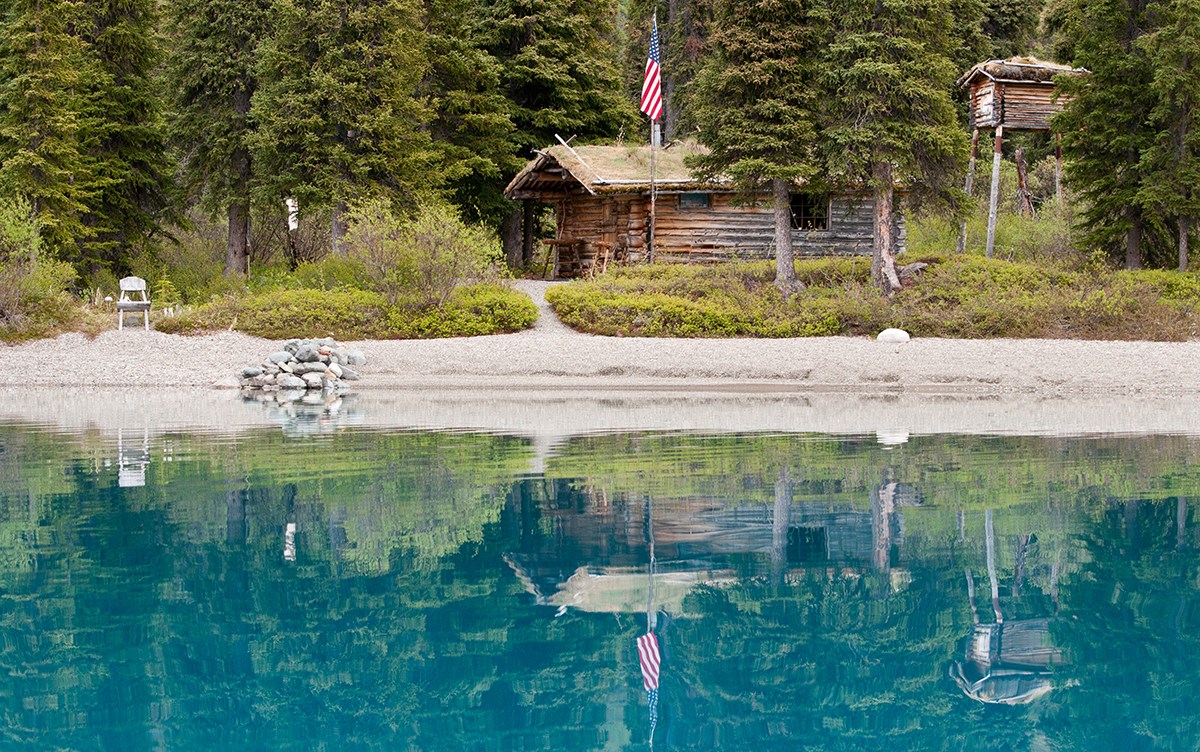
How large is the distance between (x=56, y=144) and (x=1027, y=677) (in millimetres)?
29961

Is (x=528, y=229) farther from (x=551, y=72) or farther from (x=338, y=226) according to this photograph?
(x=338, y=226)

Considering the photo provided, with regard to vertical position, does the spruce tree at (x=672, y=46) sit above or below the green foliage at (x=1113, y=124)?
above

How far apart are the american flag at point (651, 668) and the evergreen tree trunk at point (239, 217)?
29682 mm

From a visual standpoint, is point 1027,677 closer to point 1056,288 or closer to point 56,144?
point 1056,288

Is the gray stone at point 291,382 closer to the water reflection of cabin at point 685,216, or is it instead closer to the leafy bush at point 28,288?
the leafy bush at point 28,288

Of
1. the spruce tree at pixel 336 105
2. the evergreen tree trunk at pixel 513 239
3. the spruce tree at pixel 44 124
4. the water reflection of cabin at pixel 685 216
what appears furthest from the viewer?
the evergreen tree trunk at pixel 513 239

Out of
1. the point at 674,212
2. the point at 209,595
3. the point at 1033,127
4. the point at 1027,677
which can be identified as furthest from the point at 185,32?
the point at 1027,677

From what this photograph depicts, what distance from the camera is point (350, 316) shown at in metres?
25.8

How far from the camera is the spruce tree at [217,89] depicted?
109 ft

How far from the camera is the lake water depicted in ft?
15.6

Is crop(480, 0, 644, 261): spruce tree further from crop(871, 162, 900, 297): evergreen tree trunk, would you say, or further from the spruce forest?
crop(871, 162, 900, 297): evergreen tree trunk

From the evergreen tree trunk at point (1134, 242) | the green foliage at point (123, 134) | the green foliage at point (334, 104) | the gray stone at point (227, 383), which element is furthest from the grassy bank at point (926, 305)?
the green foliage at point (123, 134)

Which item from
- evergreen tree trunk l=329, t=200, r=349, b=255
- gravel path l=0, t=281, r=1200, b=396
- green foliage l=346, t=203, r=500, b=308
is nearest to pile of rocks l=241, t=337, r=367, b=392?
gravel path l=0, t=281, r=1200, b=396

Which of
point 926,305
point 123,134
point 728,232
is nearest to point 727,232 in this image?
point 728,232
